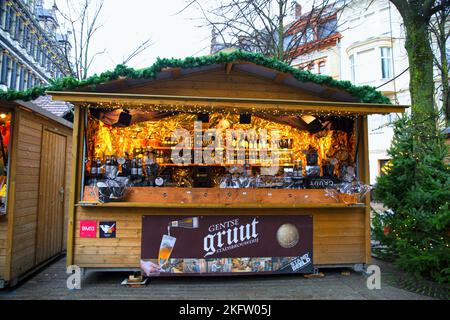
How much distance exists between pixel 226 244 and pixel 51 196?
144 inches

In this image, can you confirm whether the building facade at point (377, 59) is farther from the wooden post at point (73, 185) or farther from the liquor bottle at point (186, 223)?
the wooden post at point (73, 185)

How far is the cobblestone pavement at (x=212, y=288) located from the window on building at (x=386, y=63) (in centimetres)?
1878

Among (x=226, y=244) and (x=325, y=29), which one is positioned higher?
(x=325, y=29)

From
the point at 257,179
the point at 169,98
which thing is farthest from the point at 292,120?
the point at 169,98

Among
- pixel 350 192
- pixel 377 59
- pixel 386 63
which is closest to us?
pixel 350 192

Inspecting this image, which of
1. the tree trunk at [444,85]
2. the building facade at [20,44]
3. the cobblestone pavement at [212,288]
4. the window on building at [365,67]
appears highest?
the building facade at [20,44]

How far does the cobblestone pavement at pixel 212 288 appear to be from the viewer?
451 centimetres

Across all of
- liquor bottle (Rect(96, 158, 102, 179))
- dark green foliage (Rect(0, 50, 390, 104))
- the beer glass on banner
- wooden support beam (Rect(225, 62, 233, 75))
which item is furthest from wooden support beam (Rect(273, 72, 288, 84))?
liquor bottle (Rect(96, 158, 102, 179))

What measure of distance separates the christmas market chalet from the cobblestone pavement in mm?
215

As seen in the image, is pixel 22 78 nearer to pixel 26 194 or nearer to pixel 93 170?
pixel 26 194

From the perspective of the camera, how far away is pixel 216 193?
512 centimetres

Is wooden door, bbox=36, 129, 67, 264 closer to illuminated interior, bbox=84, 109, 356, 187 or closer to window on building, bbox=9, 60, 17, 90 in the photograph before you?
illuminated interior, bbox=84, 109, 356, 187

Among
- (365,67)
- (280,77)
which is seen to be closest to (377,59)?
(365,67)

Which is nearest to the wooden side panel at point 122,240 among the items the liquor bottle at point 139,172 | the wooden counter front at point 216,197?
the wooden counter front at point 216,197
